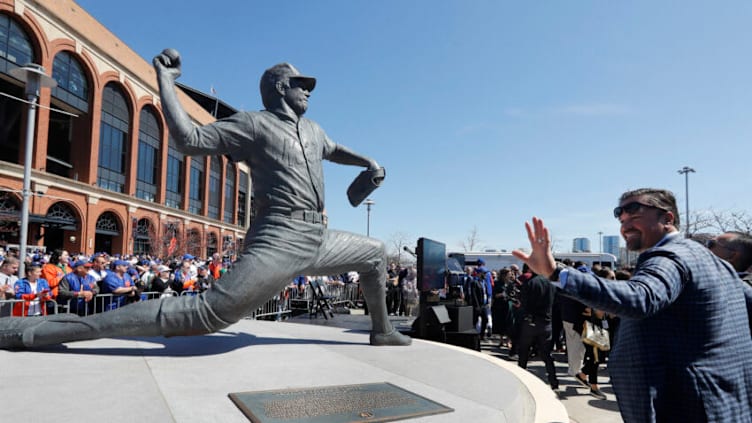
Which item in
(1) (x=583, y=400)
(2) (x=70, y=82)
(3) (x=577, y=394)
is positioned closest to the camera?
(1) (x=583, y=400)

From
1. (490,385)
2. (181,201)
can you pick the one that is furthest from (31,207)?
(490,385)

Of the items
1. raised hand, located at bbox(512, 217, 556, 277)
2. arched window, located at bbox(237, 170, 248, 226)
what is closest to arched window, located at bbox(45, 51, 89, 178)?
arched window, located at bbox(237, 170, 248, 226)

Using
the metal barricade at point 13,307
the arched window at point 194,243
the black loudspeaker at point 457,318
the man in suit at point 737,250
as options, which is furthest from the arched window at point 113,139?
the man in suit at point 737,250

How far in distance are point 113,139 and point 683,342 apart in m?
33.1

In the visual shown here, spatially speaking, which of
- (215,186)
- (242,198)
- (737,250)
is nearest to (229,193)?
(215,186)

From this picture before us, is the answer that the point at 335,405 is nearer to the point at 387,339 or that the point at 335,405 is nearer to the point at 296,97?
the point at 387,339

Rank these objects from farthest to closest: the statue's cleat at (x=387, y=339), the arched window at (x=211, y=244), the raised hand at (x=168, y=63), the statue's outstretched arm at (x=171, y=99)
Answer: the arched window at (x=211, y=244)
the statue's cleat at (x=387, y=339)
the raised hand at (x=168, y=63)
the statue's outstretched arm at (x=171, y=99)

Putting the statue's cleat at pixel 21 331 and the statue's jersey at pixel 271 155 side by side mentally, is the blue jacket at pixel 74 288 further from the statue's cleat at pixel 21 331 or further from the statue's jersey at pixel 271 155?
the statue's jersey at pixel 271 155

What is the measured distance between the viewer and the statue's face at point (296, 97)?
13.5 ft

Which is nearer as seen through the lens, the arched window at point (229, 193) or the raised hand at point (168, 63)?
the raised hand at point (168, 63)

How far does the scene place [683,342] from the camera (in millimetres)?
1797

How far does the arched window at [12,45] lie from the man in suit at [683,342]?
86.6 ft

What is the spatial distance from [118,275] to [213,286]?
6140 mm

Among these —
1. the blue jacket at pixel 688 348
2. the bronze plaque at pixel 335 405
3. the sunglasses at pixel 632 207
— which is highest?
the sunglasses at pixel 632 207
